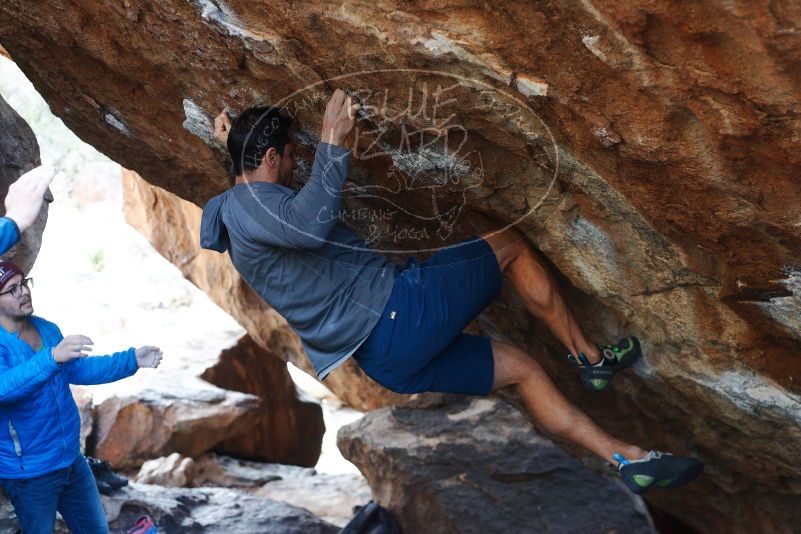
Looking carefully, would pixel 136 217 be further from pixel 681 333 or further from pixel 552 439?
pixel 681 333

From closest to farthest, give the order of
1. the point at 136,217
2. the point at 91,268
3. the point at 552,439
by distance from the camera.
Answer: the point at 552,439, the point at 136,217, the point at 91,268

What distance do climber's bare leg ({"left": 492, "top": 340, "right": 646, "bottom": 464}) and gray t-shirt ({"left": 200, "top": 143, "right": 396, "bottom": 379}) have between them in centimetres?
56

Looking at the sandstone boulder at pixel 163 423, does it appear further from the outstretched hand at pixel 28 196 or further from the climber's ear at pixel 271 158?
the outstretched hand at pixel 28 196

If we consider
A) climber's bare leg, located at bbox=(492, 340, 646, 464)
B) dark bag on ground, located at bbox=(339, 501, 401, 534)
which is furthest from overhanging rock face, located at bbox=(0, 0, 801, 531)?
dark bag on ground, located at bbox=(339, 501, 401, 534)

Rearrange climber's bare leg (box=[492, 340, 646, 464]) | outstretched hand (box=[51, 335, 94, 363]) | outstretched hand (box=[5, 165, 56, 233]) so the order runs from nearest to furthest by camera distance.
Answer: outstretched hand (box=[5, 165, 56, 233]) → outstretched hand (box=[51, 335, 94, 363]) → climber's bare leg (box=[492, 340, 646, 464])

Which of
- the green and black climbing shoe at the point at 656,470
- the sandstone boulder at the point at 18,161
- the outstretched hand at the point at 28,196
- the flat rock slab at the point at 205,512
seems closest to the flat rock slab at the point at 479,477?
the flat rock slab at the point at 205,512

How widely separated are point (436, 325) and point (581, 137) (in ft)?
3.11

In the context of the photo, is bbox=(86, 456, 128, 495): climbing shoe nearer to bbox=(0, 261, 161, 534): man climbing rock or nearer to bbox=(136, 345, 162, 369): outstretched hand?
bbox=(0, 261, 161, 534): man climbing rock

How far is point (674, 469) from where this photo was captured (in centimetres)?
345

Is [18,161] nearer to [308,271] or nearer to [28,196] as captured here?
[28,196]

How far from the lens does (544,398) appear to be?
3.68 m

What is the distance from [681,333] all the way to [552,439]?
220cm

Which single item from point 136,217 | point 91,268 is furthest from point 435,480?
point 91,268

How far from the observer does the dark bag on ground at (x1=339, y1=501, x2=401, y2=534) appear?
5.30 m
